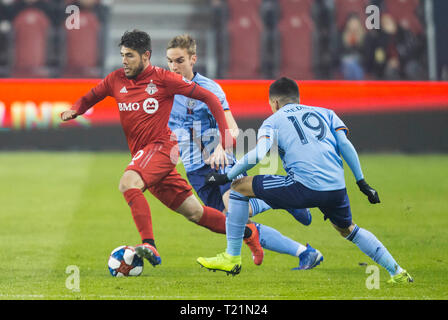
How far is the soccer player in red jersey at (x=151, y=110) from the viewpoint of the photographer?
6.16 meters

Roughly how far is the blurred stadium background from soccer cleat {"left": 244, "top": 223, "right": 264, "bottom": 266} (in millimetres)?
7102

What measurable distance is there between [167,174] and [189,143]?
725 mm

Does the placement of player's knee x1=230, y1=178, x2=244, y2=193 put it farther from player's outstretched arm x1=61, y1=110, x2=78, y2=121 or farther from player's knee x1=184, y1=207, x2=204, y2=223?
player's outstretched arm x1=61, y1=110, x2=78, y2=121

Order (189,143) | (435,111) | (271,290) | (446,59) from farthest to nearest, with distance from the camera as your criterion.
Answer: (446,59) → (435,111) → (189,143) → (271,290)

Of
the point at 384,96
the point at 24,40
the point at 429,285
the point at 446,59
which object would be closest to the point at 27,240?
the point at 429,285

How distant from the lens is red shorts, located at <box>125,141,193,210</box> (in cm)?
605

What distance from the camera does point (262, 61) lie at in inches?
629

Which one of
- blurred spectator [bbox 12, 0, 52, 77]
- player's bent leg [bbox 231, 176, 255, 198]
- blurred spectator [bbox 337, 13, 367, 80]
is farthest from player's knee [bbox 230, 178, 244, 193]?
blurred spectator [bbox 12, 0, 52, 77]

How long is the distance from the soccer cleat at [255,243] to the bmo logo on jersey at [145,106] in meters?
1.15

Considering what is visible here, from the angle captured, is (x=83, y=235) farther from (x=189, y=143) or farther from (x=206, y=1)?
(x=206, y=1)

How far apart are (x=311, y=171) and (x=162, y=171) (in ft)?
3.87

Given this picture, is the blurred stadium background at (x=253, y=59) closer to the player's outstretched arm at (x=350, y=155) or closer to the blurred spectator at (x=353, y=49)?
the blurred spectator at (x=353, y=49)

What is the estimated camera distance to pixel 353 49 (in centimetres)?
1462

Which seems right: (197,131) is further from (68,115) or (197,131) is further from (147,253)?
(147,253)
